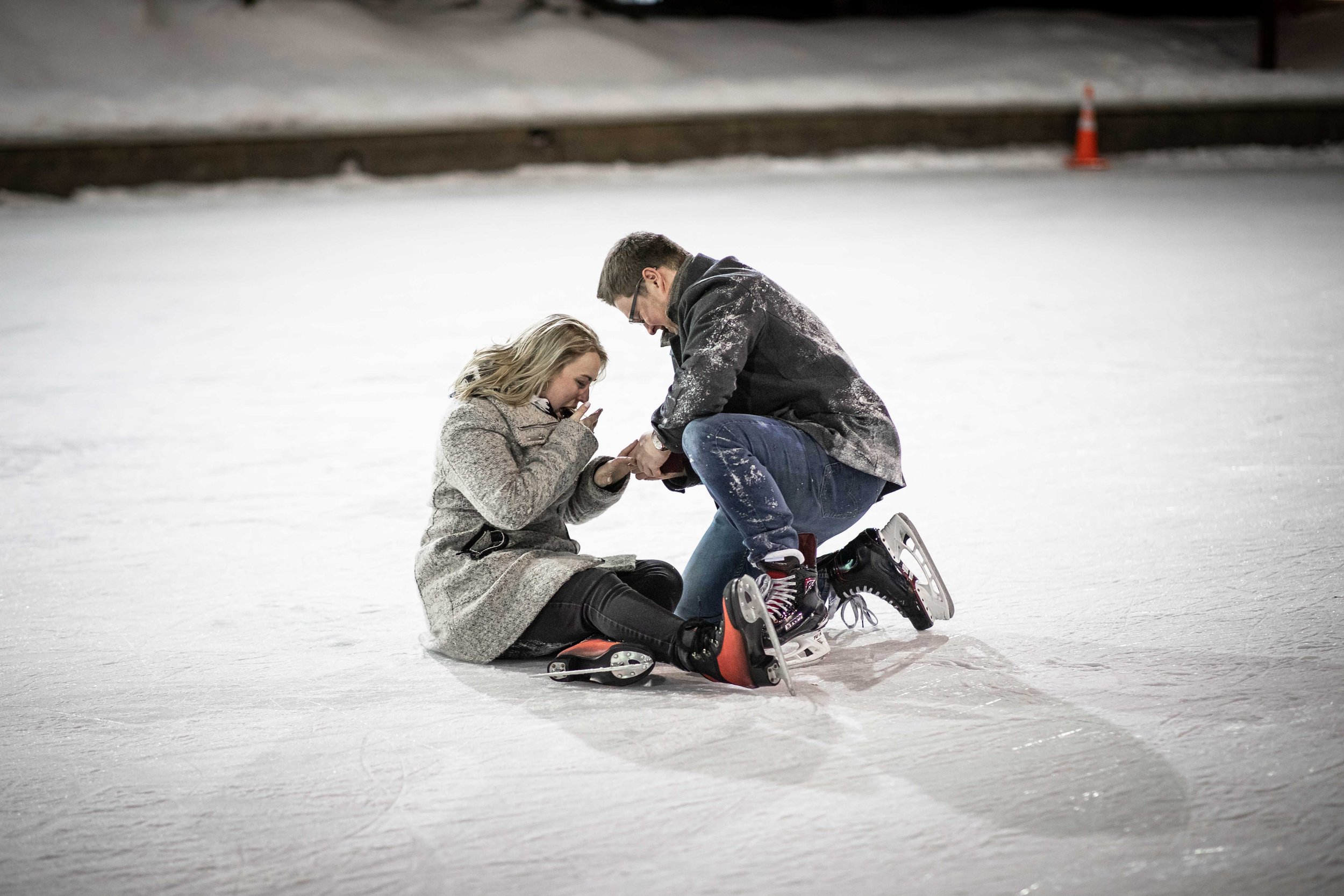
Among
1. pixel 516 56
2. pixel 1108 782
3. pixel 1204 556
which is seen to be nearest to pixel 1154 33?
pixel 516 56

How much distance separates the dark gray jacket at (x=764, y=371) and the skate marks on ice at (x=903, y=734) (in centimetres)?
47

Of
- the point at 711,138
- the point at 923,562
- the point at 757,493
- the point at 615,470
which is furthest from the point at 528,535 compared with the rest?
the point at 711,138

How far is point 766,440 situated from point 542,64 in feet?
46.1

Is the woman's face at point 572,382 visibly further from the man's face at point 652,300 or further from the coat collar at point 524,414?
the man's face at point 652,300

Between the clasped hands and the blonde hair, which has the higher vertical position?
the blonde hair

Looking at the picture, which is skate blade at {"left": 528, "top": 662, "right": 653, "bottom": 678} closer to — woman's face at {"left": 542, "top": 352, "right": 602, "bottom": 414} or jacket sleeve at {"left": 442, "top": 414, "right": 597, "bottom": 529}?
jacket sleeve at {"left": 442, "top": 414, "right": 597, "bottom": 529}

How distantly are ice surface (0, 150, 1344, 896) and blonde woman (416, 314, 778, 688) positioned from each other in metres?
Answer: 0.10

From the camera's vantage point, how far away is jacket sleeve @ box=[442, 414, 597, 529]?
2662 mm

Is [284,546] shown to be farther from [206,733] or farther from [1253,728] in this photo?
[1253,728]

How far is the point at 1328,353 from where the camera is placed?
521 cm

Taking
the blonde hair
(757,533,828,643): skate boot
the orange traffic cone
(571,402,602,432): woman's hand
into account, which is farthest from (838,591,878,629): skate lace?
the orange traffic cone

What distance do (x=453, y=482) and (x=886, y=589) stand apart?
38.9 inches

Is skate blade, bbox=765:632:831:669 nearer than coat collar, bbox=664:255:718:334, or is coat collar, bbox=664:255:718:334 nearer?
skate blade, bbox=765:632:831:669

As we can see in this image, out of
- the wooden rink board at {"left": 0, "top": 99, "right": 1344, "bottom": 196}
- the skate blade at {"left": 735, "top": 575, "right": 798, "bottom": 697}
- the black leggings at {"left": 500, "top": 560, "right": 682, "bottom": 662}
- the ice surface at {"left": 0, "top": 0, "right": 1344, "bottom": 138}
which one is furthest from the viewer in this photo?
the ice surface at {"left": 0, "top": 0, "right": 1344, "bottom": 138}
